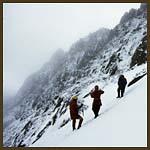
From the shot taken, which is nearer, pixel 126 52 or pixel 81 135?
pixel 81 135

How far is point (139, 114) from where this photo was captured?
44.3 feet

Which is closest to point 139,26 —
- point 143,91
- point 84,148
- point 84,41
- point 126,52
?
point 126,52

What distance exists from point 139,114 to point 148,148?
11.2ft

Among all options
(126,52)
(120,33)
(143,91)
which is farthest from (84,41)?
(143,91)

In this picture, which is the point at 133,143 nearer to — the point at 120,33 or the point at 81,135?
the point at 81,135

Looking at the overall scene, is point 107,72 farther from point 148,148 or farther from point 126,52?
point 148,148

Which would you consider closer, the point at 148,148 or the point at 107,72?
the point at 148,148

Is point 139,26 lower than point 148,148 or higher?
higher

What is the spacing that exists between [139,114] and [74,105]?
12.8ft

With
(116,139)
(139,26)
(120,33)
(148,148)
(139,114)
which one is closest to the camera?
(148,148)

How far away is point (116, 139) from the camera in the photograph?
11.5 m

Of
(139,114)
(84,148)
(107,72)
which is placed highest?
(107,72)

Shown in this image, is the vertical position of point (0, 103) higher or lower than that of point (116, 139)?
higher

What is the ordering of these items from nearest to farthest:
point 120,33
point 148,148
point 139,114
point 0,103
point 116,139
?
point 148,148 < point 116,139 < point 139,114 < point 0,103 < point 120,33
